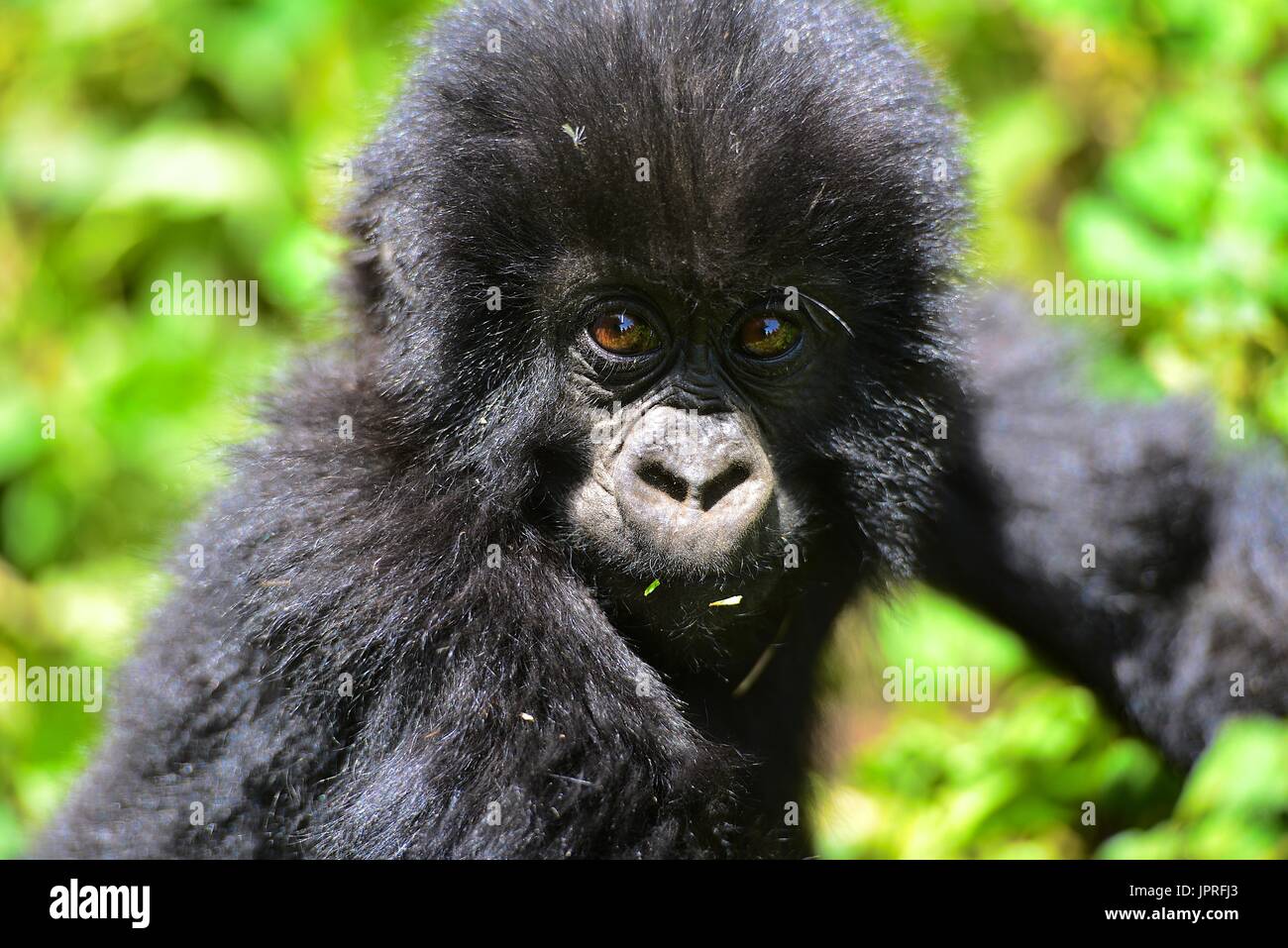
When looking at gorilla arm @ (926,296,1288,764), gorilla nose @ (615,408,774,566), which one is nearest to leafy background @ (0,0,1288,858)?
gorilla arm @ (926,296,1288,764)

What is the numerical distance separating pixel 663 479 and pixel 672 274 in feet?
1.72

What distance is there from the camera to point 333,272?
413cm

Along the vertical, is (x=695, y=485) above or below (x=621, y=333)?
below

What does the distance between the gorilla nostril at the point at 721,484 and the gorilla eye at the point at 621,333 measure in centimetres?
42

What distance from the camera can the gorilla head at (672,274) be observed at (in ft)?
11.0

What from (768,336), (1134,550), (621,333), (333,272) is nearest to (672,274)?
(621,333)

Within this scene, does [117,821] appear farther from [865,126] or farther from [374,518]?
[865,126]

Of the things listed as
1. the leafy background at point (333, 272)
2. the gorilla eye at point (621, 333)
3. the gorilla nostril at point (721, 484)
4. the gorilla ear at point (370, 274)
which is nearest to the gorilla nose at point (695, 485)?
the gorilla nostril at point (721, 484)

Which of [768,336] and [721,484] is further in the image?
[768,336]

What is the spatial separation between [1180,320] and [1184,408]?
0.48 metres

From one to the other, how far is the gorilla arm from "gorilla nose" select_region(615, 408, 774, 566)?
1.37 m

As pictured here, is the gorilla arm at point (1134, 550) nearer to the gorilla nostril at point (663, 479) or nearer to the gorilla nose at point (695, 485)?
the gorilla nose at point (695, 485)

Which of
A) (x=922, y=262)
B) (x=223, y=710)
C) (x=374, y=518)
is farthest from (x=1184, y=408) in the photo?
(x=223, y=710)

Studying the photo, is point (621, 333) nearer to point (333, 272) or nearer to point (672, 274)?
point (672, 274)
